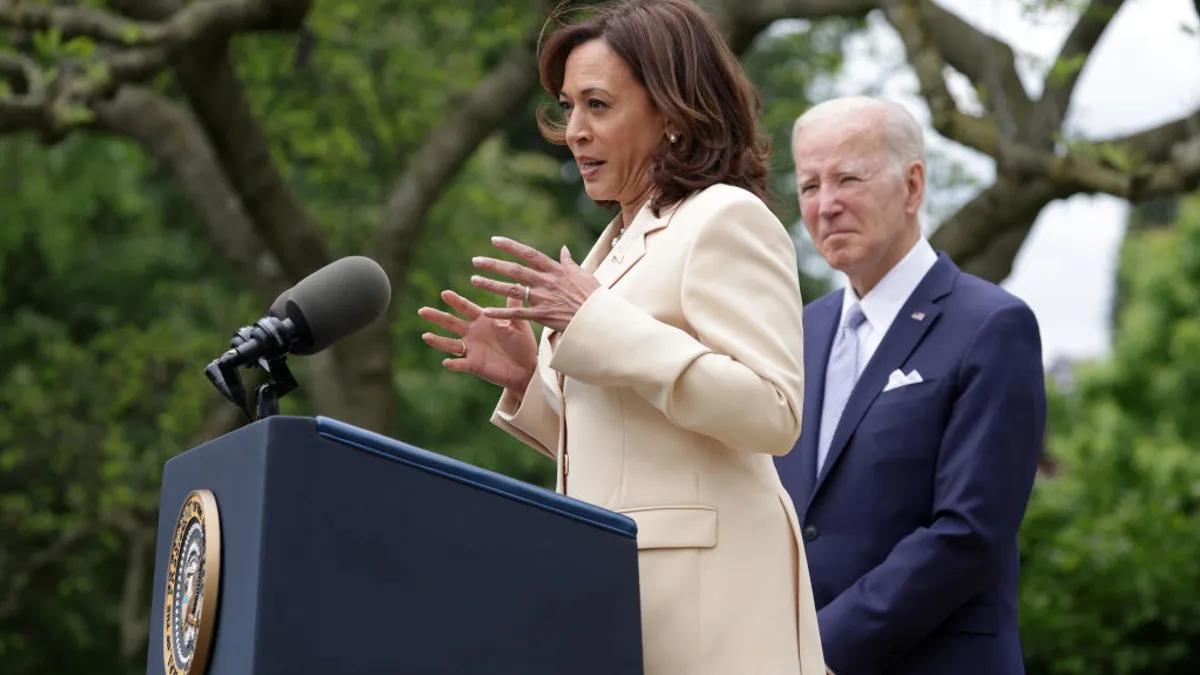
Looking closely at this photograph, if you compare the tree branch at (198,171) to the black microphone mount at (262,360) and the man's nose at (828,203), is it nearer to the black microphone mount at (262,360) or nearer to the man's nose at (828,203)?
the man's nose at (828,203)

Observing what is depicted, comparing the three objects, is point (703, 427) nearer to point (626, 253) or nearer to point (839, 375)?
point (626, 253)

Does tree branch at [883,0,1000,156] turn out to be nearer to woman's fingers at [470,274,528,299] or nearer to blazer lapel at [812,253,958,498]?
blazer lapel at [812,253,958,498]

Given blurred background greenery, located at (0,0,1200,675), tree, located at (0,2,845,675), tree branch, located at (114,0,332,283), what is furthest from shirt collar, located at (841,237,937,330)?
tree, located at (0,2,845,675)

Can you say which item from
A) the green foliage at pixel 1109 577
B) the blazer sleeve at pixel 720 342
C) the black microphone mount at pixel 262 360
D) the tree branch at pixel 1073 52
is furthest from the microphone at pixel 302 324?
the green foliage at pixel 1109 577

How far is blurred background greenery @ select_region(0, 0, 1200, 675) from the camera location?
Result: 27.6ft

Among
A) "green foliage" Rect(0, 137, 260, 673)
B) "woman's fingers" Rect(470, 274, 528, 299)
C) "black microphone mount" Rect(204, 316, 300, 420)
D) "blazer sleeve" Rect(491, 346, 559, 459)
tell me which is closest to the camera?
"black microphone mount" Rect(204, 316, 300, 420)

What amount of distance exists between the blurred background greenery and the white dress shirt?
1.03m

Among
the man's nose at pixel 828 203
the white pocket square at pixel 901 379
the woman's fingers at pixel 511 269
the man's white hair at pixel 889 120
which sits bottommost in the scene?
the woman's fingers at pixel 511 269

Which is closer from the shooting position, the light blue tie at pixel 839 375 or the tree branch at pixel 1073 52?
the light blue tie at pixel 839 375

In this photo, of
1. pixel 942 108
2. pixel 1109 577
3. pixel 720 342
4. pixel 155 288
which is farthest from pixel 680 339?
pixel 155 288

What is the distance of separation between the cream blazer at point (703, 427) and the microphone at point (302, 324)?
1.05ft

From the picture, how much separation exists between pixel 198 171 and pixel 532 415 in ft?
26.4

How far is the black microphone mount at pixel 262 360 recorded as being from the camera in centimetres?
215

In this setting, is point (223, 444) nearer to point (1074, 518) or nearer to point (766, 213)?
point (766, 213)
